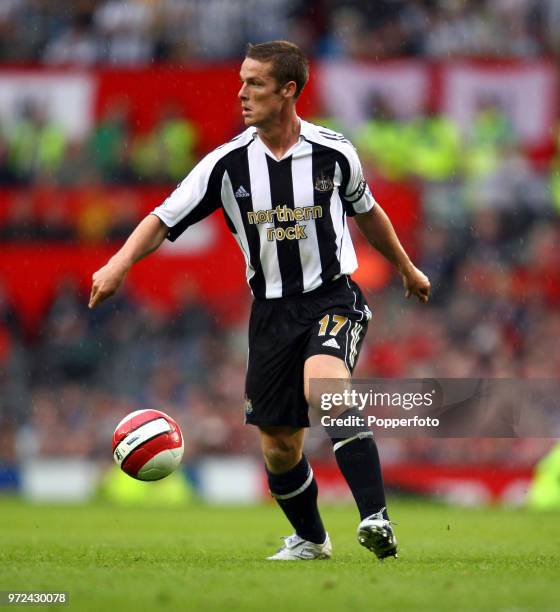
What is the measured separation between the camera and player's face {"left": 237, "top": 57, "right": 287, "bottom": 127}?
6.41 meters

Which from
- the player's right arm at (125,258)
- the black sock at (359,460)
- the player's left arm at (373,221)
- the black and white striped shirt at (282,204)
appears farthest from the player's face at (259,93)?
the black sock at (359,460)

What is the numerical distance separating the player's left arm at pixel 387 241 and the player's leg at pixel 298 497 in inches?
37.2

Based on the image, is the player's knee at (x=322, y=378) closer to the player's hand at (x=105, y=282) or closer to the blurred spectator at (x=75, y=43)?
the player's hand at (x=105, y=282)

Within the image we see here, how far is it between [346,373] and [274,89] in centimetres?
139

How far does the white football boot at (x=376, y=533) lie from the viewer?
591 cm

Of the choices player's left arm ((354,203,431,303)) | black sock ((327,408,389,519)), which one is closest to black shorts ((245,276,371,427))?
black sock ((327,408,389,519))

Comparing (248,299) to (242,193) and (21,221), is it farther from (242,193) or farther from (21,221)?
(242,193)

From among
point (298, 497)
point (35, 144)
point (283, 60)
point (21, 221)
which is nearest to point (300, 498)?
point (298, 497)

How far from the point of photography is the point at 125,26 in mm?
19000

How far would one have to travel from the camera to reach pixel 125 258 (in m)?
6.11

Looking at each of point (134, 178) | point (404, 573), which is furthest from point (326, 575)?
point (134, 178)

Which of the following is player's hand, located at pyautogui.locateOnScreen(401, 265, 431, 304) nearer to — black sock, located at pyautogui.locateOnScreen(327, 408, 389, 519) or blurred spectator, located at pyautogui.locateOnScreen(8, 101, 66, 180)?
black sock, located at pyautogui.locateOnScreen(327, 408, 389, 519)

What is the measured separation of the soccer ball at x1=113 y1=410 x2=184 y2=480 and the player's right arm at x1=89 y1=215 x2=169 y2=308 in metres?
0.76

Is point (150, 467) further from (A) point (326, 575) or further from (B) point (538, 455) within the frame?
(B) point (538, 455)
